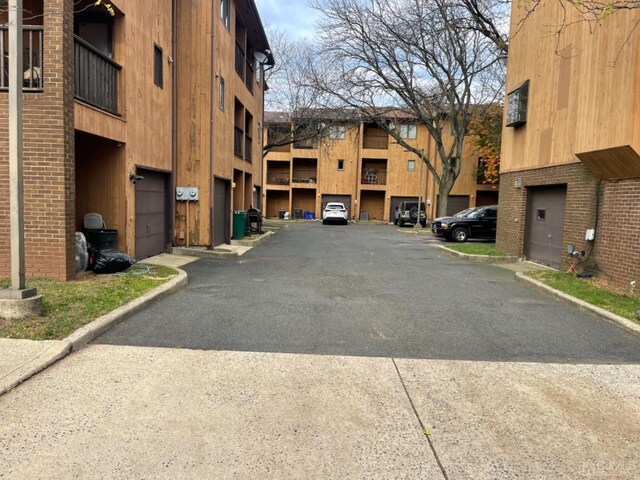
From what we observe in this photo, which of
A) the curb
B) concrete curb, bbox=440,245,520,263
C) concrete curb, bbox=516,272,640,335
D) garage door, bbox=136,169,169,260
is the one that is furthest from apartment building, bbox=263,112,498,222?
the curb

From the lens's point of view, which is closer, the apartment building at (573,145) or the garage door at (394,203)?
the apartment building at (573,145)

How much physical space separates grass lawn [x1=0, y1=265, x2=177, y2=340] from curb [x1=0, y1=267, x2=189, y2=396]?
126 millimetres

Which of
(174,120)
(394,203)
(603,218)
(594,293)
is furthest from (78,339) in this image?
A: (394,203)

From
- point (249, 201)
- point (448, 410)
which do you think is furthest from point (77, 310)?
point (249, 201)

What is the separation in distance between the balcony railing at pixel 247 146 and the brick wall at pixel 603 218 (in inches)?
482

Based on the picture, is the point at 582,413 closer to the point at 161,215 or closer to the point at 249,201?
the point at 161,215

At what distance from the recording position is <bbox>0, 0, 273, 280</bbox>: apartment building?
24.5 ft

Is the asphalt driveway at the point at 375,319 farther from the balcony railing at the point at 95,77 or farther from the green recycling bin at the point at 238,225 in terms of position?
the green recycling bin at the point at 238,225

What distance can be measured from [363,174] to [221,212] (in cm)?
2853

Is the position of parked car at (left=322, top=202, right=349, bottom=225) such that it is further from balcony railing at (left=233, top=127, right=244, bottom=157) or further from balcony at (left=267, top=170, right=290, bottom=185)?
balcony railing at (left=233, top=127, right=244, bottom=157)

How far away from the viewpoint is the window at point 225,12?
15.1 m

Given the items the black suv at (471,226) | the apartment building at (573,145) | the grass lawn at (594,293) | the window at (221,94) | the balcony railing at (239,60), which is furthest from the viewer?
the black suv at (471,226)

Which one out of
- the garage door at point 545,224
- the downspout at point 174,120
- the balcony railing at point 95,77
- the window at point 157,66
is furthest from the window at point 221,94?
the garage door at point 545,224

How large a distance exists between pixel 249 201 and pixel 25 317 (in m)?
18.1
